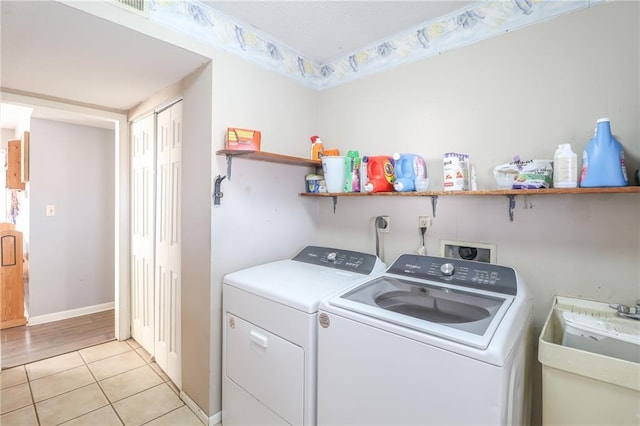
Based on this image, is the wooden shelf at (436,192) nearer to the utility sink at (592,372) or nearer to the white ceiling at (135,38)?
the utility sink at (592,372)

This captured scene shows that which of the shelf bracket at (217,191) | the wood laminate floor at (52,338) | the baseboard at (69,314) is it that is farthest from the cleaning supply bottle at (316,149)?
the baseboard at (69,314)

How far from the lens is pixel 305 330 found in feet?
4.35

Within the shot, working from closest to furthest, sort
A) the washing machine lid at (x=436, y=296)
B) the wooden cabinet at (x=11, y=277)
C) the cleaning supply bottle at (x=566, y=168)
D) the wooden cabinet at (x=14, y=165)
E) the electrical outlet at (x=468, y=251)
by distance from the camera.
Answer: the washing machine lid at (x=436, y=296) → the cleaning supply bottle at (x=566, y=168) → the electrical outlet at (x=468, y=251) → the wooden cabinet at (x=11, y=277) → the wooden cabinet at (x=14, y=165)

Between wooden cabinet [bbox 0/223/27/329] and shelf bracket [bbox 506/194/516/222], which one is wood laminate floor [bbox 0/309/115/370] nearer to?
wooden cabinet [bbox 0/223/27/329]

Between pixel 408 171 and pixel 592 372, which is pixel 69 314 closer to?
pixel 408 171

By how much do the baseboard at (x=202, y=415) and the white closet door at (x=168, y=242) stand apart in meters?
0.15

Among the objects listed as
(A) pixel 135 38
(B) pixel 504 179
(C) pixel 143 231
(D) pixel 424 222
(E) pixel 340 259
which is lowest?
(E) pixel 340 259

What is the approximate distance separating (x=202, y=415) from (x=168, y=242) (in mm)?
1136

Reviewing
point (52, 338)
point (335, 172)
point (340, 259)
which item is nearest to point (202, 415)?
point (340, 259)

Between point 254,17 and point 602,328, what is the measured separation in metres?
2.15

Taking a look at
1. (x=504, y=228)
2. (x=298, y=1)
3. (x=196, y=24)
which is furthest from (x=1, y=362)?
(x=504, y=228)

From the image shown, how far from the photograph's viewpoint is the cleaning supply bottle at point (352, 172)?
1.95 meters

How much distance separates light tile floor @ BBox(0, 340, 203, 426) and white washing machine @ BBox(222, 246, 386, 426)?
507 millimetres

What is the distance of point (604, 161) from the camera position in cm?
119
